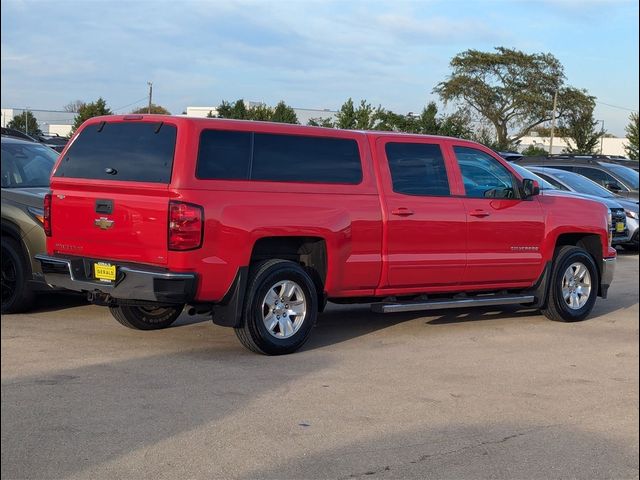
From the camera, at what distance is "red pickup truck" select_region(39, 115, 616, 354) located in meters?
7.21

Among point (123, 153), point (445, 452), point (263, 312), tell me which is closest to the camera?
point (445, 452)

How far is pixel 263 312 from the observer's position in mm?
7715

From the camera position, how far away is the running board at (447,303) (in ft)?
27.7

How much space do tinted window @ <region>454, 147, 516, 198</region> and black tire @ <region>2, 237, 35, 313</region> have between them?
14.1 feet

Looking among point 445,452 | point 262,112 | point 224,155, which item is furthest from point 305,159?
point 262,112

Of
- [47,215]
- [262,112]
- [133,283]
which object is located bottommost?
[133,283]

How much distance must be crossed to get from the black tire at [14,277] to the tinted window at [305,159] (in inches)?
104

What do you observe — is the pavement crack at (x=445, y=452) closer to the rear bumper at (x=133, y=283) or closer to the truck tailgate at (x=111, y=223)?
the rear bumper at (x=133, y=283)

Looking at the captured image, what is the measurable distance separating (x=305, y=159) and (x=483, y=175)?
2.24 meters

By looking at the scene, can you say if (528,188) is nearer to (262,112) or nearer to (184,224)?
(184,224)

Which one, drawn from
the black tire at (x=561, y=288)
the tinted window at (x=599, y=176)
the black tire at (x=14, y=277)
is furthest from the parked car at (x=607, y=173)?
the black tire at (x=14, y=277)

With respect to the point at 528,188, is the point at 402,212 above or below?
below

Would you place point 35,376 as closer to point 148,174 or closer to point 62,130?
point 148,174

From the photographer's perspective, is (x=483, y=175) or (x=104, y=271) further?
(x=483, y=175)
